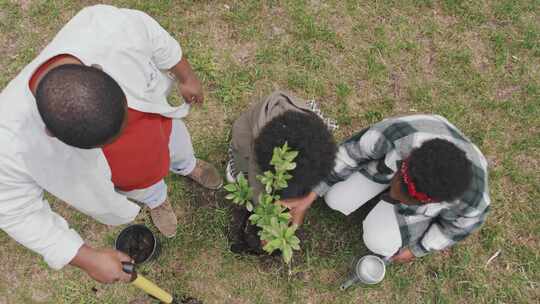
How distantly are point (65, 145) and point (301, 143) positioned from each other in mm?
1037

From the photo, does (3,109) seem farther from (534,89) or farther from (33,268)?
(534,89)

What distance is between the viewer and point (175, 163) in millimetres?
2822

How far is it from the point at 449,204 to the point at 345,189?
0.71 m

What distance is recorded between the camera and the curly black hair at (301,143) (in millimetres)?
1964

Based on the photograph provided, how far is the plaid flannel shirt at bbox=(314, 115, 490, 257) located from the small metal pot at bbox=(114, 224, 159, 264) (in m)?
1.29

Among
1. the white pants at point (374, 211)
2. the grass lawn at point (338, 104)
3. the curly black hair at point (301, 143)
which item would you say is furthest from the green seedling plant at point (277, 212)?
the grass lawn at point (338, 104)

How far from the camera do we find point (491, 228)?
3.25 metres

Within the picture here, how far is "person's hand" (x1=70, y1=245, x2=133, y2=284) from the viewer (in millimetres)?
1988

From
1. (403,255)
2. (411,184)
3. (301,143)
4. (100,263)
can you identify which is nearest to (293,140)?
(301,143)

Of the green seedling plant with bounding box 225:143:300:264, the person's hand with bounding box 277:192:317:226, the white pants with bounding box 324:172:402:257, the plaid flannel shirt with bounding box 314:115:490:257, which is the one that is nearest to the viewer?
the green seedling plant with bounding box 225:143:300:264

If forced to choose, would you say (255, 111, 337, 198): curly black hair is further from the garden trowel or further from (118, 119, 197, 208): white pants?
the garden trowel

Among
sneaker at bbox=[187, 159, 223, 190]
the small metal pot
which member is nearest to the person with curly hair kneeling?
sneaker at bbox=[187, 159, 223, 190]

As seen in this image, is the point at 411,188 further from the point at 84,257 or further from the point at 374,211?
the point at 84,257

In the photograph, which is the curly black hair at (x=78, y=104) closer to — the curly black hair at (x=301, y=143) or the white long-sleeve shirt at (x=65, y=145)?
the white long-sleeve shirt at (x=65, y=145)
